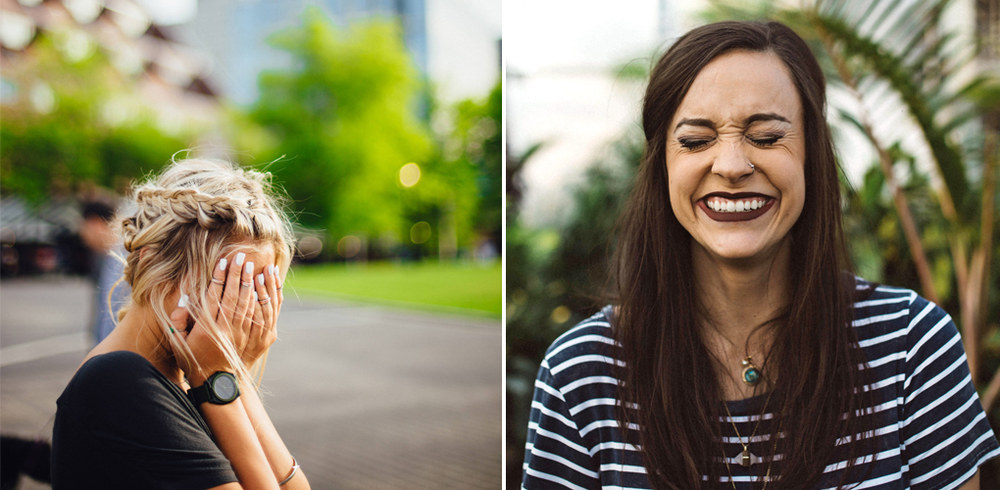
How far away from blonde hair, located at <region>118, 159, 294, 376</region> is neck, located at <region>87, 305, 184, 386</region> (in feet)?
0.05

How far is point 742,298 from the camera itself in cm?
144

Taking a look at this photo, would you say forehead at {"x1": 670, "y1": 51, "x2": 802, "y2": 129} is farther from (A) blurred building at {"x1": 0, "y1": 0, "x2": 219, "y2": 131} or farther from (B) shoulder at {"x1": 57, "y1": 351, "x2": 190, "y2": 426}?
(A) blurred building at {"x1": 0, "y1": 0, "x2": 219, "y2": 131}

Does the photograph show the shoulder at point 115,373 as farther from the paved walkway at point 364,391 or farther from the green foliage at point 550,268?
the green foliage at point 550,268

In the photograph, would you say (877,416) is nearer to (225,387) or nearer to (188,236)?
(225,387)

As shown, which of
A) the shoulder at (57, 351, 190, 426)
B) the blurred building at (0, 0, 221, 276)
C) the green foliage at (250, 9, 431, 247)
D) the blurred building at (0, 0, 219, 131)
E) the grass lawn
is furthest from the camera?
the green foliage at (250, 9, 431, 247)

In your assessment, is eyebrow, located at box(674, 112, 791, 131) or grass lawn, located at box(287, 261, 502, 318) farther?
grass lawn, located at box(287, 261, 502, 318)

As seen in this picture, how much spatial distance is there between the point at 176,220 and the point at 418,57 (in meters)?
48.1

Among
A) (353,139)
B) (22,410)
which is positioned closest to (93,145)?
(353,139)

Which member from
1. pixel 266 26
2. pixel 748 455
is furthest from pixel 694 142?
pixel 266 26

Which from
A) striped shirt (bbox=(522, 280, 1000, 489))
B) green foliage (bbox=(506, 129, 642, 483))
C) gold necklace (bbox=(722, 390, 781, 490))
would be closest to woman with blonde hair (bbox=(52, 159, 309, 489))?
striped shirt (bbox=(522, 280, 1000, 489))

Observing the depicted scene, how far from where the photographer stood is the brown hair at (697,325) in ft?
4.34

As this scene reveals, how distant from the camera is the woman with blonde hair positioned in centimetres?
113

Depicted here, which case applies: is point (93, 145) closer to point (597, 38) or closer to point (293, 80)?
point (293, 80)

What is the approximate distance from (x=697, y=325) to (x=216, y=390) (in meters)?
0.97
